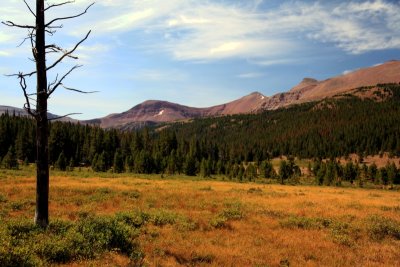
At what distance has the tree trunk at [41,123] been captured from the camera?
11.8 metres

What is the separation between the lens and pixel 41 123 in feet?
38.6

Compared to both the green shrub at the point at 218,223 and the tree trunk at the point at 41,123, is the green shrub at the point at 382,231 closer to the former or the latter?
the green shrub at the point at 218,223

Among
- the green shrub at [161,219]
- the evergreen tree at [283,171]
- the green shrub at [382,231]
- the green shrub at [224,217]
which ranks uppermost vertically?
the green shrub at [161,219]

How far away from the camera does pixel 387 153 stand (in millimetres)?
168875

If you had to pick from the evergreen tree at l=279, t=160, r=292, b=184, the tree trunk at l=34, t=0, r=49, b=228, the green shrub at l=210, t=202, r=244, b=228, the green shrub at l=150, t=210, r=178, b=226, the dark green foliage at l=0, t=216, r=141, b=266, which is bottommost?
the evergreen tree at l=279, t=160, r=292, b=184

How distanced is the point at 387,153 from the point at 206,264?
599ft

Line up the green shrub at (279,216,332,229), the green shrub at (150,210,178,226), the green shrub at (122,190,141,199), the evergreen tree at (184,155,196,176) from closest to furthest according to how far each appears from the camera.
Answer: the green shrub at (150,210,178,226) < the green shrub at (279,216,332,229) < the green shrub at (122,190,141,199) < the evergreen tree at (184,155,196,176)

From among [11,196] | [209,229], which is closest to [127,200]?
[11,196]

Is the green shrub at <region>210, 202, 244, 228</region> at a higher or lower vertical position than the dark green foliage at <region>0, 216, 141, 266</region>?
lower

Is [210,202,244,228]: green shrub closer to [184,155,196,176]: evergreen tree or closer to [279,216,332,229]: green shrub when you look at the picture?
[279,216,332,229]: green shrub

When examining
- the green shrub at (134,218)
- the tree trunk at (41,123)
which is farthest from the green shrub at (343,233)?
the tree trunk at (41,123)

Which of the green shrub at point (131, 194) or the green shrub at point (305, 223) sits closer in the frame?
the green shrub at point (305, 223)

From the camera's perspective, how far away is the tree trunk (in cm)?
1183

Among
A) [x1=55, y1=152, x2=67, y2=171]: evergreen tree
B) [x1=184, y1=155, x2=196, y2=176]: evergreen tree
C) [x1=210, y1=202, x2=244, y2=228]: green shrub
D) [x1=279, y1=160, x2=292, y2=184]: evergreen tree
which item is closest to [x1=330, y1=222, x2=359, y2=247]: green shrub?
[x1=210, y1=202, x2=244, y2=228]: green shrub
